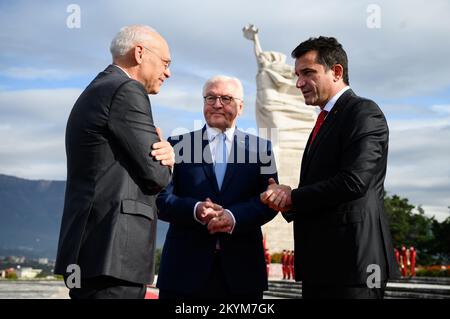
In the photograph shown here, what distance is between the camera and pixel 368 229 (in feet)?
11.2

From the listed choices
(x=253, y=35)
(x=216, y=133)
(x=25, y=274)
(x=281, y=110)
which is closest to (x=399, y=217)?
(x=281, y=110)

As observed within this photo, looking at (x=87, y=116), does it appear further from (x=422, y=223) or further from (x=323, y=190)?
(x=422, y=223)

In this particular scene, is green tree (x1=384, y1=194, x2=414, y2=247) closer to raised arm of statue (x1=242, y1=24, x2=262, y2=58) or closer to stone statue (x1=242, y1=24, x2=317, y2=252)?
stone statue (x1=242, y1=24, x2=317, y2=252)

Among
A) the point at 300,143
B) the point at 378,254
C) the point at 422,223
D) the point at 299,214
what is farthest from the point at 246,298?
the point at 422,223

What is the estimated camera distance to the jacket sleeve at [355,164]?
3402 mm

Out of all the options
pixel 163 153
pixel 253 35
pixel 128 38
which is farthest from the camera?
pixel 253 35

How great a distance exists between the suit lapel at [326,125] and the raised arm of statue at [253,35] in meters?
27.2

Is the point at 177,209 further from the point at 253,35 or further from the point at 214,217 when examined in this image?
the point at 253,35

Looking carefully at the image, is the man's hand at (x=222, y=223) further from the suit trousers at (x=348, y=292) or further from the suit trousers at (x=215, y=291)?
the suit trousers at (x=348, y=292)

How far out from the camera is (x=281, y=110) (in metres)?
31.1

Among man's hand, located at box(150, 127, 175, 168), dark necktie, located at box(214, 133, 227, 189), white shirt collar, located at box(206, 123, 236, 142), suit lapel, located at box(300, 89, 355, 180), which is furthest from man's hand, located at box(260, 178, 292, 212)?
man's hand, located at box(150, 127, 175, 168)

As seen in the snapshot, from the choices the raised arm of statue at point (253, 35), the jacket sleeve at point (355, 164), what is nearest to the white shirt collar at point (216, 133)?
the jacket sleeve at point (355, 164)

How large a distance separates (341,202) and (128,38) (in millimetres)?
1412

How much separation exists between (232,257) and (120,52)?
153 cm
